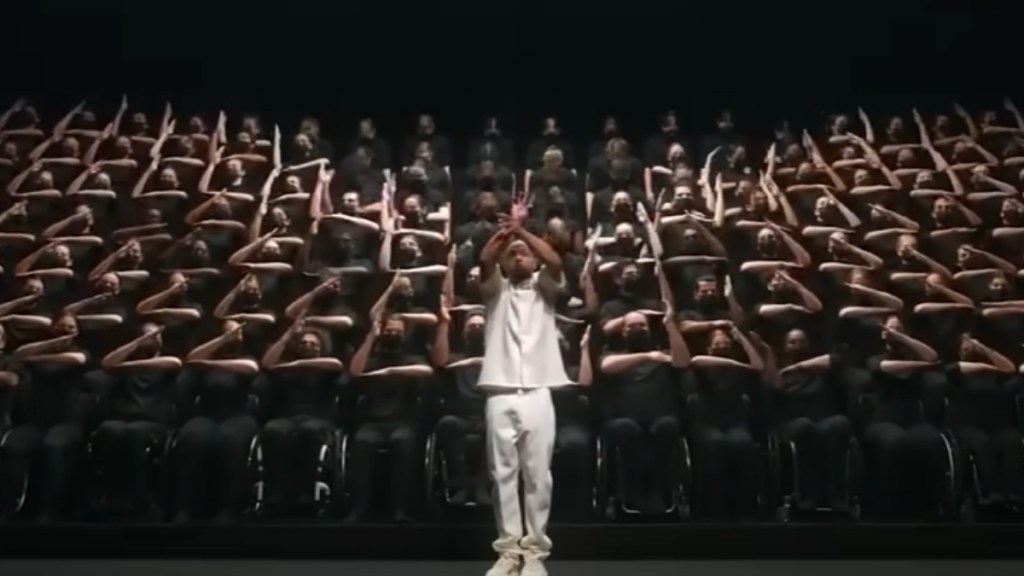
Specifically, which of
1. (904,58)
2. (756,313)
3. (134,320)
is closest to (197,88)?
(134,320)

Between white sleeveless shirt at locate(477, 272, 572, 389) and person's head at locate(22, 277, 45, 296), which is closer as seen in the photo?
white sleeveless shirt at locate(477, 272, 572, 389)

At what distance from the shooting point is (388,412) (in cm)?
483

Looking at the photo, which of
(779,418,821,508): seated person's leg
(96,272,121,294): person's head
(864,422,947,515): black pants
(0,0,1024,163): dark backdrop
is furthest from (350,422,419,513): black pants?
(0,0,1024,163): dark backdrop

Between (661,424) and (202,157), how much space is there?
3079mm

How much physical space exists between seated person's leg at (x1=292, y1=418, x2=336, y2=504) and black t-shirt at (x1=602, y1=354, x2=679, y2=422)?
1203 mm

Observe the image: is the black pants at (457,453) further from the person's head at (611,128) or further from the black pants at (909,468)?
the person's head at (611,128)

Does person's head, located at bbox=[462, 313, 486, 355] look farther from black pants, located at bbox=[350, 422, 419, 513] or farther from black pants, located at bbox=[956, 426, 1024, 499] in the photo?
black pants, located at bbox=[956, 426, 1024, 499]

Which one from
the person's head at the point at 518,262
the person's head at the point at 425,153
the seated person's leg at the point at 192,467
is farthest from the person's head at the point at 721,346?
the seated person's leg at the point at 192,467

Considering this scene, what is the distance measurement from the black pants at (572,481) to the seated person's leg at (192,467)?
140cm

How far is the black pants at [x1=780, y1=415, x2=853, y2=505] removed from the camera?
4.70m

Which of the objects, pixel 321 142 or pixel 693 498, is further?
pixel 321 142
